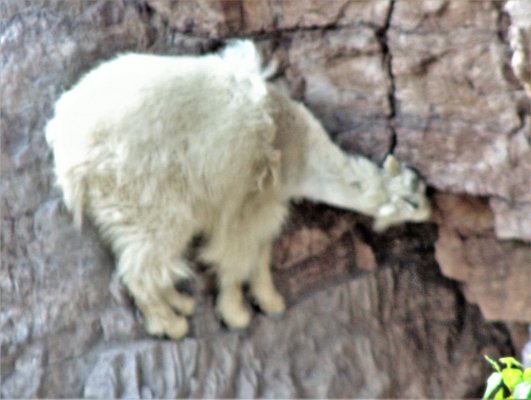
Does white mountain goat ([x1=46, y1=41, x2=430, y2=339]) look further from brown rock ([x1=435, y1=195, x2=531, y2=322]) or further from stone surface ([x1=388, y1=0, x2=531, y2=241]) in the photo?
brown rock ([x1=435, y1=195, x2=531, y2=322])

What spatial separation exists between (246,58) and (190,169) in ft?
2.25

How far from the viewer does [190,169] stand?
3330mm

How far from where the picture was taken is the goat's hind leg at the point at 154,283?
3.32 meters

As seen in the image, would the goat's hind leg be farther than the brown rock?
No

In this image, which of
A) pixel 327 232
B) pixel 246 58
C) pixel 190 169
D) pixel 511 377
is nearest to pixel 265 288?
pixel 327 232

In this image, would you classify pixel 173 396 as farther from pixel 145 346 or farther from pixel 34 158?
pixel 34 158

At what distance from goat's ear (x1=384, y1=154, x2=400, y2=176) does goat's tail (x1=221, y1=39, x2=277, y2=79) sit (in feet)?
2.29

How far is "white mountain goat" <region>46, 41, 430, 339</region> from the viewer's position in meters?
3.26

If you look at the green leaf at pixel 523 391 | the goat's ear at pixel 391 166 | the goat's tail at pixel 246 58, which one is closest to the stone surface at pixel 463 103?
the goat's ear at pixel 391 166

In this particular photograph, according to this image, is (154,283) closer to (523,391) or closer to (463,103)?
(463,103)

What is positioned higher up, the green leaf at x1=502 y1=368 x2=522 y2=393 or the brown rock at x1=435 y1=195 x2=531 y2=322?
the brown rock at x1=435 y1=195 x2=531 y2=322

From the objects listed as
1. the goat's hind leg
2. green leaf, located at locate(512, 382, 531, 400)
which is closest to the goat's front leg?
the goat's hind leg

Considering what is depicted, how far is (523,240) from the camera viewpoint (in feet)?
12.4

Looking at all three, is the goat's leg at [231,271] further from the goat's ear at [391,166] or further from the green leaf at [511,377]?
the green leaf at [511,377]
